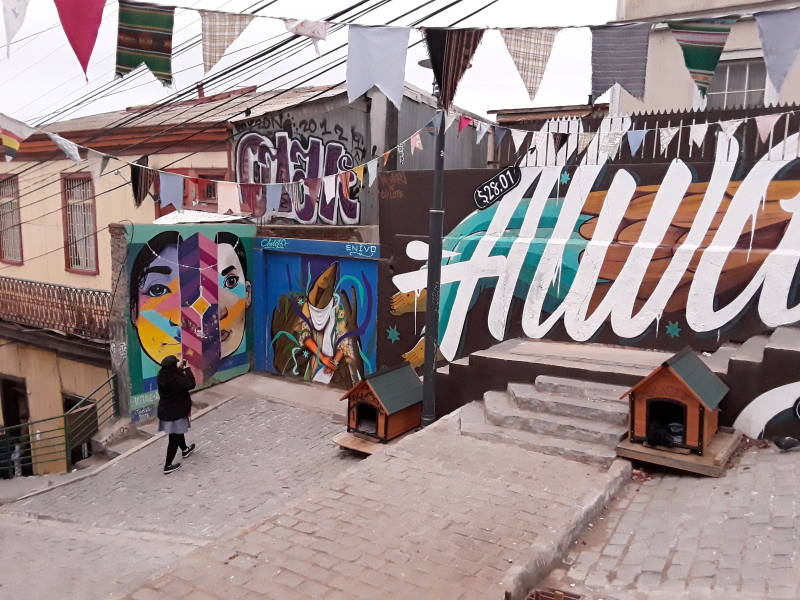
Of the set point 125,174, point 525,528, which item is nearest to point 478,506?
point 525,528

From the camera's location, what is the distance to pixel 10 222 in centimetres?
1752

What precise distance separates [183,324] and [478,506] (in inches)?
282

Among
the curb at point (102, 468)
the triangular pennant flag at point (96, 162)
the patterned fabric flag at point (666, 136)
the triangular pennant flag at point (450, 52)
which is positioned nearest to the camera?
the triangular pennant flag at point (450, 52)

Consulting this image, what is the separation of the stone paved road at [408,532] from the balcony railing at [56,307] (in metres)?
8.27

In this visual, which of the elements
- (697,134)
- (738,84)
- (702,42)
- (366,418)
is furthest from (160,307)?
(738,84)

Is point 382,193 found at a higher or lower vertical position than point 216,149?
lower

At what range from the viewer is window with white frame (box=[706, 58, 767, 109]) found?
11.2 meters

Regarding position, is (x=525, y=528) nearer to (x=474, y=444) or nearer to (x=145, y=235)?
(x=474, y=444)

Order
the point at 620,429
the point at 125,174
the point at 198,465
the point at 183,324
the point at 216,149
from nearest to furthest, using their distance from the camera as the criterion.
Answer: the point at 620,429 < the point at 198,465 < the point at 183,324 < the point at 216,149 < the point at 125,174

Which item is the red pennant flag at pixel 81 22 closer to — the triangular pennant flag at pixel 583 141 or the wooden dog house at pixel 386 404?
the wooden dog house at pixel 386 404

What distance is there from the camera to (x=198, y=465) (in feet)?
29.1

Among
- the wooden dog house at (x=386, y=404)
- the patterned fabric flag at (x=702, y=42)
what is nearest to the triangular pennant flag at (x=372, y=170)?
the wooden dog house at (x=386, y=404)

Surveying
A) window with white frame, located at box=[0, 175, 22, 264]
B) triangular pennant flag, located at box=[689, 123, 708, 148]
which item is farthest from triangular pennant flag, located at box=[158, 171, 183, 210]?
window with white frame, located at box=[0, 175, 22, 264]

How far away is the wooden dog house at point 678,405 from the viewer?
19.5 ft
